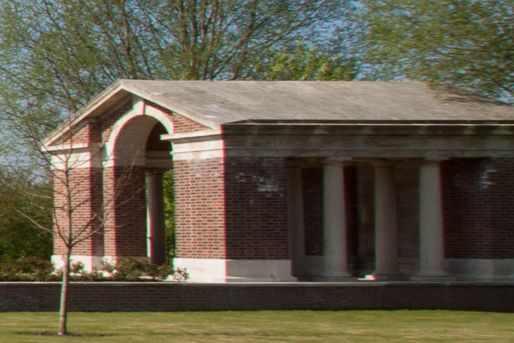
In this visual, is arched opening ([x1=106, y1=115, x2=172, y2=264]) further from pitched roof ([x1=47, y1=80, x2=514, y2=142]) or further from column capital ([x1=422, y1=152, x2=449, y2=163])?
column capital ([x1=422, y1=152, x2=449, y2=163])

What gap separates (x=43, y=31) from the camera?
166 feet

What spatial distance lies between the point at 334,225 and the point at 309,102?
10.2ft

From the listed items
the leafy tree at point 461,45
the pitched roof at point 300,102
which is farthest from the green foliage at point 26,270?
the leafy tree at point 461,45

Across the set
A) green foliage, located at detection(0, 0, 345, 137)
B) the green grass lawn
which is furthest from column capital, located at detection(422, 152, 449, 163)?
green foliage, located at detection(0, 0, 345, 137)

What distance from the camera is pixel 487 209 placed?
33688 millimetres

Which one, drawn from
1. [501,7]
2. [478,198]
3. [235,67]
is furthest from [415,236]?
[235,67]

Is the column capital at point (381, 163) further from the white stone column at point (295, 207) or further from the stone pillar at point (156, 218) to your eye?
the stone pillar at point (156, 218)

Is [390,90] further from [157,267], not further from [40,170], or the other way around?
[40,170]

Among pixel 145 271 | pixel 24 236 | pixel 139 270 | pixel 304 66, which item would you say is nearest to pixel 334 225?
pixel 145 271

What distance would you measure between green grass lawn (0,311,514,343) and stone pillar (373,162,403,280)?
14.5ft

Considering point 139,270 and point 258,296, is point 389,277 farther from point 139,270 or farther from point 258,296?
point 139,270

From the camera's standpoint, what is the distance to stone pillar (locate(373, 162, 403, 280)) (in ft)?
115

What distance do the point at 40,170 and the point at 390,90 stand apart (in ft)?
55.5

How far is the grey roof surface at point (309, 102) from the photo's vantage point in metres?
32.5
